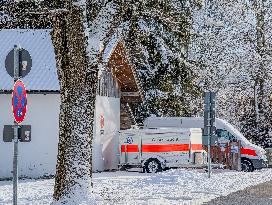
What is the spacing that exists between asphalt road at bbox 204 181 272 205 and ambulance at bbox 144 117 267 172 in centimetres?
1016

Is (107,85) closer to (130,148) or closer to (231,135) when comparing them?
(130,148)

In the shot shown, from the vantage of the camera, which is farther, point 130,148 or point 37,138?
point 130,148

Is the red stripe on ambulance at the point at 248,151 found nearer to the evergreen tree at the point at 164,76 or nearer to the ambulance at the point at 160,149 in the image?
the ambulance at the point at 160,149

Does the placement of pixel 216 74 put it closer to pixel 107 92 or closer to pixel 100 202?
pixel 107 92

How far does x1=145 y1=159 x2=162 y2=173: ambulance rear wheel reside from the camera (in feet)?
99.1

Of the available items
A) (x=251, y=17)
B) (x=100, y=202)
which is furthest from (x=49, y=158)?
(x=251, y=17)

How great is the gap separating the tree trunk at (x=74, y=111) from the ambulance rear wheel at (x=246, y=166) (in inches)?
697

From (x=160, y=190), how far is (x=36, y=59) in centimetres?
1128

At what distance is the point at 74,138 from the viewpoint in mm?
14930

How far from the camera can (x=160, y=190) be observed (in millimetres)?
19531

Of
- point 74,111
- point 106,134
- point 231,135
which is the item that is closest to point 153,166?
point 106,134

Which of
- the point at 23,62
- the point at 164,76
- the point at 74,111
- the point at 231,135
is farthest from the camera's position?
the point at 164,76

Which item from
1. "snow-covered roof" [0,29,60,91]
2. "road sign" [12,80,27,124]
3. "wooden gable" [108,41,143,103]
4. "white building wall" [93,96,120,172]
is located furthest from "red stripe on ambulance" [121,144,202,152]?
"road sign" [12,80,27,124]

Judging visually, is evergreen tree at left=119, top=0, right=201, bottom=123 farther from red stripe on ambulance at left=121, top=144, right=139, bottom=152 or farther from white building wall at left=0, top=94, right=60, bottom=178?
white building wall at left=0, top=94, right=60, bottom=178
